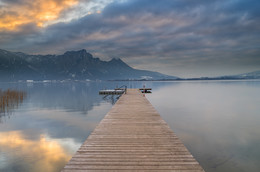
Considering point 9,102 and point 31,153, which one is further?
point 9,102

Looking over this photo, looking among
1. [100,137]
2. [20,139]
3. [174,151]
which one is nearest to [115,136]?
[100,137]

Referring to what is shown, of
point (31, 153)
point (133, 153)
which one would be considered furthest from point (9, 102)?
point (133, 153)

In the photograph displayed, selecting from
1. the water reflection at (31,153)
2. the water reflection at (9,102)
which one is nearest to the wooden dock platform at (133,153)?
the water reflection at (31,153)

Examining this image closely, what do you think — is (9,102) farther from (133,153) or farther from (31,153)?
(133,153)

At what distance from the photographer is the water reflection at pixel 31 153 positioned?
8023 millimetres

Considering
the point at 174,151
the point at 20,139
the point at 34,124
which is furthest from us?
the point at 34,124

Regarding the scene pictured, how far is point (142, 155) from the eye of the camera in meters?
5.14

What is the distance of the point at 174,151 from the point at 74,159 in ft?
10.4

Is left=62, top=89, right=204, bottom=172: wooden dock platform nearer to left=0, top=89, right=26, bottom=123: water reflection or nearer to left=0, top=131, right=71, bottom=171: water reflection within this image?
left=0, top=131, right=71, bottom=171: water reflection

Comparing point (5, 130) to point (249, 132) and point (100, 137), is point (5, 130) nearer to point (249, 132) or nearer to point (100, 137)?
point (100, 137)

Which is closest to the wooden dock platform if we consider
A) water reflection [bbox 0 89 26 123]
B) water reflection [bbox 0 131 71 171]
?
water reflection [bbox 0 131 71 171]

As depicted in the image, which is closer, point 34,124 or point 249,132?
point 249,132

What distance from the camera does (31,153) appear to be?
30.9 ft

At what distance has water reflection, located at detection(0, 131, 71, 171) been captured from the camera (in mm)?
8023
